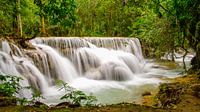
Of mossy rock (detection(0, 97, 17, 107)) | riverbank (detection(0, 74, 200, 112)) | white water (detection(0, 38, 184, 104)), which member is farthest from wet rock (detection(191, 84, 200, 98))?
mossy rock (detection(0, 97, 17, 107))

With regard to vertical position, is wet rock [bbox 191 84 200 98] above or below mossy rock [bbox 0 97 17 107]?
below

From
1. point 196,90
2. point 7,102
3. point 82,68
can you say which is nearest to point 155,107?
point 196,90

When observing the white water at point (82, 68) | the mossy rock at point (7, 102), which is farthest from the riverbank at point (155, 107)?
the white water at point (82, 68)

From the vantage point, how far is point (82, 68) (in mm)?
16906

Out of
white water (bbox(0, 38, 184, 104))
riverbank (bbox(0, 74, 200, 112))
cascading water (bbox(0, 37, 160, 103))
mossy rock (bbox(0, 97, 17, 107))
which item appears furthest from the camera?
cascading water (bbox(0, 37, 160, 103))

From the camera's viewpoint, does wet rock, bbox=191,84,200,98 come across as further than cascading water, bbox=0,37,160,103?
No

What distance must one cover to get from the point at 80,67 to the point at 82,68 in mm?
120

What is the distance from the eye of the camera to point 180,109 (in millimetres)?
6105

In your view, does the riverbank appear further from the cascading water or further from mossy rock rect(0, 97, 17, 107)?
the cascading water

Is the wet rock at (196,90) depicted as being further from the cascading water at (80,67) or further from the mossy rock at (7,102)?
the mossy rock at (7,102)

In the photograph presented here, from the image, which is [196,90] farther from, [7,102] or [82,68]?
[82,68]

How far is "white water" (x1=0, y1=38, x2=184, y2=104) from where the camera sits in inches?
477

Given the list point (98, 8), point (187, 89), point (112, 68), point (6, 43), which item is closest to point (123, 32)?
point (98, 8)

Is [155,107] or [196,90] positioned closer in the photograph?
[155,107]
